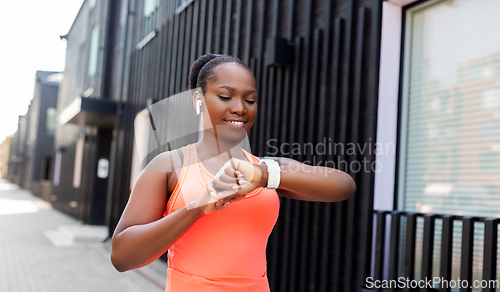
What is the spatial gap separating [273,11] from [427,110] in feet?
7.02

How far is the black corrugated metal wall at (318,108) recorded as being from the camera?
3102mm

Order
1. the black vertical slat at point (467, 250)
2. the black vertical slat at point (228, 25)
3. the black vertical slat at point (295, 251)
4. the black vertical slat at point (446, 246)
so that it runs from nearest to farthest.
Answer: the black vertical slat at point (467, 250) < the black vertical slat at point (446, 246) < the black vertical slat at point (295, 251) < the black vertical slat at point (228, 25)

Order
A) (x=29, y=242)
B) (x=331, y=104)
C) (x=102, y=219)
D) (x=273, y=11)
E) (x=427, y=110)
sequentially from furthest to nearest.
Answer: (x=102, y=219) → (x=29, y=242) → (x=273, y=11) → (x=331, y=104) → (x=427, y=110)

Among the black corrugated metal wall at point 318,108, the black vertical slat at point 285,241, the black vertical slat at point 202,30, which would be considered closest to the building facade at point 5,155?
the black vertical slat at point 202,30

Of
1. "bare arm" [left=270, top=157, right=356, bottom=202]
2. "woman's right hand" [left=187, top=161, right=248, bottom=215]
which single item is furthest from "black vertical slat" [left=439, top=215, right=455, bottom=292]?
"woman's right hand" [left=187, top=161, right=248, bottom=215]

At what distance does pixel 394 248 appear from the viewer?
111 inches

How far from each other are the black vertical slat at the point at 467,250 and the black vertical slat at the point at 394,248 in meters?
0.46

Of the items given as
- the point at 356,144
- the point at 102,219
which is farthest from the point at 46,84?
the point at 356,144

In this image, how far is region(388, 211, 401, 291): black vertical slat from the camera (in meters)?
2.81

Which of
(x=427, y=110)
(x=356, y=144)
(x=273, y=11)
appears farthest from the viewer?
(x=273, y=11)

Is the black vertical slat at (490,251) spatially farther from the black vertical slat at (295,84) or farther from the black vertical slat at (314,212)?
the black vertical slat at (295,84)

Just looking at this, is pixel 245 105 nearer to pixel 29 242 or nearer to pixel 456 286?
pixel 456 286

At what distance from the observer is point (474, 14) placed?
2.65 metres

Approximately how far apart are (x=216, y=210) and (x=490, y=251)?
5.89 feet
